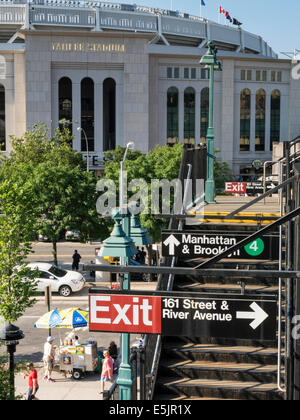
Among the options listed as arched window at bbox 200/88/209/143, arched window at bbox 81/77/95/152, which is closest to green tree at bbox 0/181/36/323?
arched window at bbox 81/77/95/152

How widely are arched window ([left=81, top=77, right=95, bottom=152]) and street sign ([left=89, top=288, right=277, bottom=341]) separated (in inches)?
2786

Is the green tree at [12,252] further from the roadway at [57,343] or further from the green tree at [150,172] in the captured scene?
the green tree at [150,172]

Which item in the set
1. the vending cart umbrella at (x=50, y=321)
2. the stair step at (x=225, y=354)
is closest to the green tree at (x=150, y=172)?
the vending cart umbrella at (x=50, y=321)

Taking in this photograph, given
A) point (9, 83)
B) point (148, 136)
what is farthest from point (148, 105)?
point (9, 83)

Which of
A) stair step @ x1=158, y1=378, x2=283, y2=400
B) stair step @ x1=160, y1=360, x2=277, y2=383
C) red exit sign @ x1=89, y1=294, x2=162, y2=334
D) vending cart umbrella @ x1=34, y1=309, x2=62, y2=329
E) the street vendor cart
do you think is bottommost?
the street vendor cart

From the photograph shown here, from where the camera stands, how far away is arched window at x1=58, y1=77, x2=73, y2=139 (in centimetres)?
7631

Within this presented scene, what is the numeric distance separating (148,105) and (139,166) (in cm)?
4319

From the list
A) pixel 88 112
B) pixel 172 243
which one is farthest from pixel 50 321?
pixel 88 112

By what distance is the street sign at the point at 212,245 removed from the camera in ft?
24.8

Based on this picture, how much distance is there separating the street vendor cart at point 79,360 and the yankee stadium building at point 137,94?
51.9 m

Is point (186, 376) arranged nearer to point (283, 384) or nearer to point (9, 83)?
point (283, 384)

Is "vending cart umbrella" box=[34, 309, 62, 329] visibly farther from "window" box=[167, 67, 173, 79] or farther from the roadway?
"window" box=[167, 67, 173, 79]

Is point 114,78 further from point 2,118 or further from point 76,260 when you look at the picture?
point 76,260
